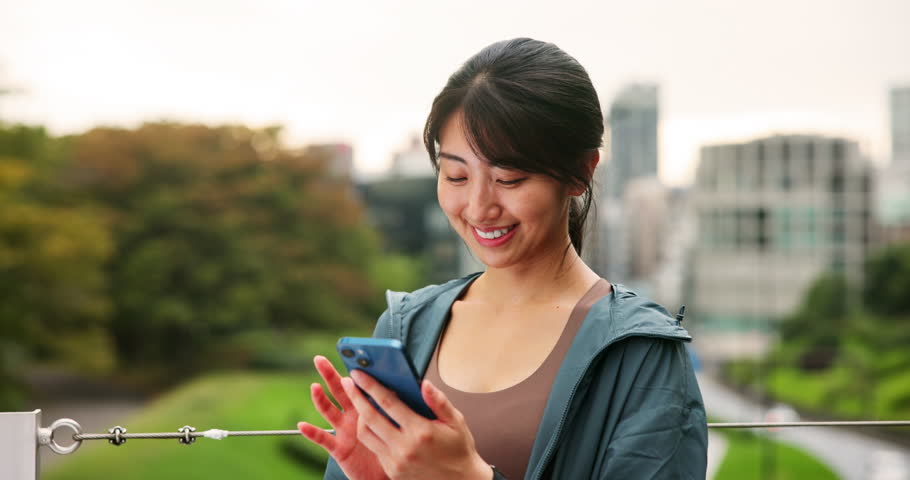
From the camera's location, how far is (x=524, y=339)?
119 cm

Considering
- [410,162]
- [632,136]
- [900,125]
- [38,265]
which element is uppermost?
[900,125]

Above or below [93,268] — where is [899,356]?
below

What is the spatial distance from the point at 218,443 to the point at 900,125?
32.3 meters

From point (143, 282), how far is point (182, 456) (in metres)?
4.22

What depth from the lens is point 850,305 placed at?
37.2 metres

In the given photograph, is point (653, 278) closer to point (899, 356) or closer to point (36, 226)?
point (899, 356)

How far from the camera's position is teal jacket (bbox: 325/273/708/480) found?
102 cm

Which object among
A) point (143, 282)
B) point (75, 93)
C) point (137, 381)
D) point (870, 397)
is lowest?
point (870, 397)

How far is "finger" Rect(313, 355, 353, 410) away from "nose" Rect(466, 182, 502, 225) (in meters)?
0.28

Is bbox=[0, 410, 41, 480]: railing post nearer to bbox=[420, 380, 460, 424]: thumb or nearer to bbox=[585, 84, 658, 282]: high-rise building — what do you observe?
bbox=[420, 380, 460, 424]: thumb

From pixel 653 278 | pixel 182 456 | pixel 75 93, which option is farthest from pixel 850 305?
pixel 75 93

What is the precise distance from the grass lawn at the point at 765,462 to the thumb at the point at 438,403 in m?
30.3

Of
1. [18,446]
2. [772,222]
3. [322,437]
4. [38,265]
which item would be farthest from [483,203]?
[772,222]

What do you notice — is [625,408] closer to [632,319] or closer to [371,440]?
[632,319]
